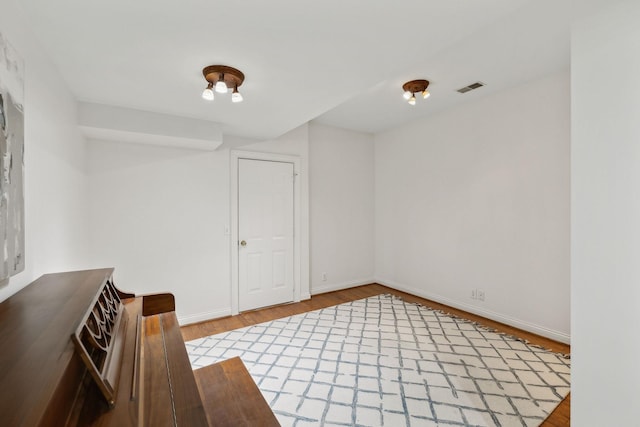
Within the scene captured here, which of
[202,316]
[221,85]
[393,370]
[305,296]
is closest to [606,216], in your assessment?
[393,370]

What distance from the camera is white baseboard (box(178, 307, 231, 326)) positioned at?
10.1ft

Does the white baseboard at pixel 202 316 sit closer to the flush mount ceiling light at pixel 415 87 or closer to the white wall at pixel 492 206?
the white wall at pixel 492 206

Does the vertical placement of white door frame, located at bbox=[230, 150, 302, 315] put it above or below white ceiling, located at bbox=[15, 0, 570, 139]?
below

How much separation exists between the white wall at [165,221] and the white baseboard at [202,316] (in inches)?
0.4

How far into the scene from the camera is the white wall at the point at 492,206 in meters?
2.66

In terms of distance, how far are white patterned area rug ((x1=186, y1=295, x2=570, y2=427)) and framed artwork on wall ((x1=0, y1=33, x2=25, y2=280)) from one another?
159cm

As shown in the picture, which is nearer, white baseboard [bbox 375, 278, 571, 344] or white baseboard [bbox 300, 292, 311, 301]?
white baseboard [bbox 375, 278, 571, 344]

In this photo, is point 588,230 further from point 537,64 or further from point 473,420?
point 537,64

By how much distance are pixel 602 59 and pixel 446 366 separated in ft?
7.21

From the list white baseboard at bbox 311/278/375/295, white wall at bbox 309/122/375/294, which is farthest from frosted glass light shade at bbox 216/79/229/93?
white baseboard at bbox 311/278/375/295

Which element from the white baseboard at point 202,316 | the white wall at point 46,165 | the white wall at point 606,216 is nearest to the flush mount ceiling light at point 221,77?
the white wall at point 46,165

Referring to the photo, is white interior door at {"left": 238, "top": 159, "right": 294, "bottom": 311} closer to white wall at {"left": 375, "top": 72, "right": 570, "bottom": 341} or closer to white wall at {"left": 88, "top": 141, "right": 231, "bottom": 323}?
white wall at {"left": 88, "top": 141, "right": 231, "bottom": 323}

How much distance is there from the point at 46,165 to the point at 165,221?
1.46 m

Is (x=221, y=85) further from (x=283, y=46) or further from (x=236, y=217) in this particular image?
(x=236, y=217)
